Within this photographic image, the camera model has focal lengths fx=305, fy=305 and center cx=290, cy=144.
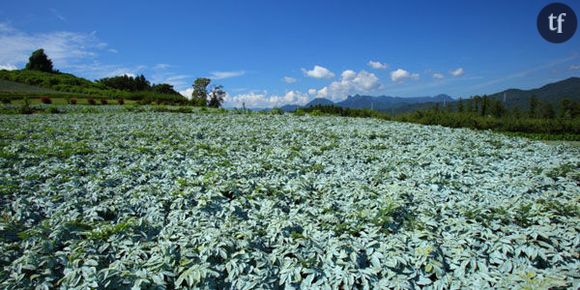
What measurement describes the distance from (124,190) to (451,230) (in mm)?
4836

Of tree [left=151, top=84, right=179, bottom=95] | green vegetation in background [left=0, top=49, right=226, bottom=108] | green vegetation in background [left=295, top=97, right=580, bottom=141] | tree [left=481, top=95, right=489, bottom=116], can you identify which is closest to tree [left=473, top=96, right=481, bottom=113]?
tree [left=481, top=95, right=489, bottom=116]

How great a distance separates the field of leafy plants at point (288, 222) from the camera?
9.08 ft

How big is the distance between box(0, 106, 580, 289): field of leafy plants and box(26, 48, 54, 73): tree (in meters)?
70.6

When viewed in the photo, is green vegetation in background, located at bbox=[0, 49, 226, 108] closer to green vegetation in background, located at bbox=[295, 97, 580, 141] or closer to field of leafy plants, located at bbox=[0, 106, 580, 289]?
green vegetation in background, located at bbox=[295, 97, 580, 141]

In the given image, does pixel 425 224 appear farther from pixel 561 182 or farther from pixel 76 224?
pixel 76 224

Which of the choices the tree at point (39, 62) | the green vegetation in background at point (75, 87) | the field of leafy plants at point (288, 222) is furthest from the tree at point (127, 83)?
the field of leafy plants at point (288, 222)

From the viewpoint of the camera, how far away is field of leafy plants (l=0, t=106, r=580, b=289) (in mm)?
2769

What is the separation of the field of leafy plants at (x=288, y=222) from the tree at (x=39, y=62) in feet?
232

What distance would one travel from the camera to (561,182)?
17.1 feet

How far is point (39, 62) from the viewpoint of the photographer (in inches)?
2382

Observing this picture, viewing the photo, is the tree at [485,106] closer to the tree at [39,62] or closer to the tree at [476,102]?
the tree at [476,102]

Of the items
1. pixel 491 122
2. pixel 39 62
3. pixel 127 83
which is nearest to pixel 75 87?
pixel 127 83

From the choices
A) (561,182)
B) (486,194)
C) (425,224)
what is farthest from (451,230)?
(561,182)

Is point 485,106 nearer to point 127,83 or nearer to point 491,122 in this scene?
point 491,122
